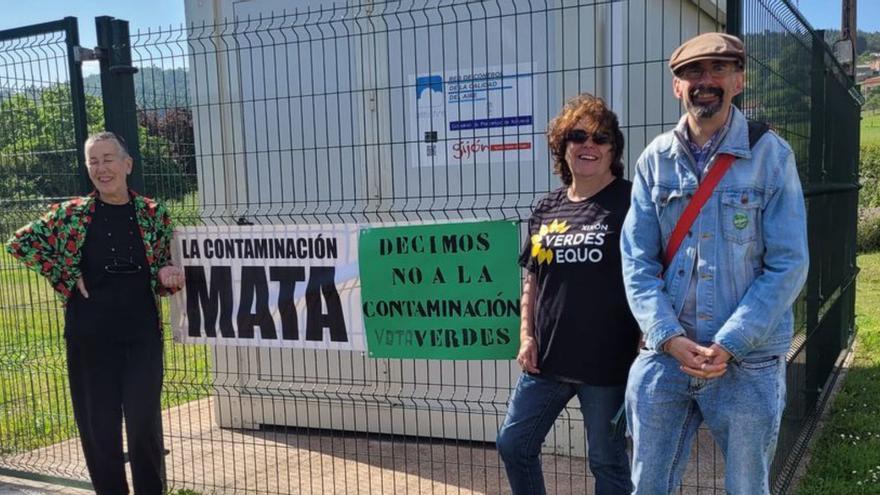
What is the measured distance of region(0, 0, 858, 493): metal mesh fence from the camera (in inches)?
171

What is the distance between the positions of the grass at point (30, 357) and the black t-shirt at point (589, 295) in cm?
233

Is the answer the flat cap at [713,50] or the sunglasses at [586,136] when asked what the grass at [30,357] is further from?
the flat cap at [713,50]

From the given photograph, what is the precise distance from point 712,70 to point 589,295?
0.89 metres

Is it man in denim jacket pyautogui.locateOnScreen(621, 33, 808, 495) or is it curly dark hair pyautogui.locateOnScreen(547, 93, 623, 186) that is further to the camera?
curly dark hair pyautogui.locateOnScreen(547, 93, 623, 186)

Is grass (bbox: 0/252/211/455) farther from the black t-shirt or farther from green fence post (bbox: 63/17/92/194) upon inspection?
the black t-shirt

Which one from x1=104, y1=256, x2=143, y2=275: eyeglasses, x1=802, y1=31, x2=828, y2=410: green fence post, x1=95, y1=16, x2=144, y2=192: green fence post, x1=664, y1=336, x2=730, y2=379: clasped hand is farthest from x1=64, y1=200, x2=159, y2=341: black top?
x1=802, y1=31, x2=828, y2=410: green fence post

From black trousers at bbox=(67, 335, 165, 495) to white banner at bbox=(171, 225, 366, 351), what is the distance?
39 cm

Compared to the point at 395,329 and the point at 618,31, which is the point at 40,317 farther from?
the point at 618,31

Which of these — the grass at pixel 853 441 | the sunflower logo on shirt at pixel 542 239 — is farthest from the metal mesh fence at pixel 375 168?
the sunflower logo on shirt at pixel 542 239

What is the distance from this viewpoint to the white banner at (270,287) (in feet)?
12.4

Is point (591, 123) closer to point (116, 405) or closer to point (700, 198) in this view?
point (700, 198)

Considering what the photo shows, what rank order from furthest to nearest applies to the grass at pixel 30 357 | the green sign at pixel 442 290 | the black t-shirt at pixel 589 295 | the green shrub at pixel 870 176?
the green shrub at pixel 870 176, the grass at pixel 30 357, the green sign at pixel 442 290, the black t-shirt at pixel 589 295

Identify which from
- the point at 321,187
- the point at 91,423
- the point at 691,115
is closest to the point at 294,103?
the point at 321,187

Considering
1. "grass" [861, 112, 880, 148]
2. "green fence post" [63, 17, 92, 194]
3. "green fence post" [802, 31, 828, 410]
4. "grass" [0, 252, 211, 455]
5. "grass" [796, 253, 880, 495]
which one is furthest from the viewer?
"grass" [861, 112, 880, 148]
